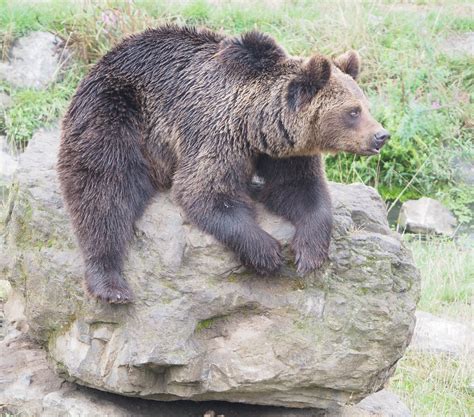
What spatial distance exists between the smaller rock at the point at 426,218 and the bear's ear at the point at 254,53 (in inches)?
229

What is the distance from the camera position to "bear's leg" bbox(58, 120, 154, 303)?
5.70 meters

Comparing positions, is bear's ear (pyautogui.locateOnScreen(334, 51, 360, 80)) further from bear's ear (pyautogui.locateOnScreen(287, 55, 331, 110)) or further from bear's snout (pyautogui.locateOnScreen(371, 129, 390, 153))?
bear's snout (pyautogui.locateOnScreen(371, 129, 390, 153))

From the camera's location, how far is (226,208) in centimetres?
577

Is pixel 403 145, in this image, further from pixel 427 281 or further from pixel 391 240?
pixel 391 240

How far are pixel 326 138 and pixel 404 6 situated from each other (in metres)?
10.1

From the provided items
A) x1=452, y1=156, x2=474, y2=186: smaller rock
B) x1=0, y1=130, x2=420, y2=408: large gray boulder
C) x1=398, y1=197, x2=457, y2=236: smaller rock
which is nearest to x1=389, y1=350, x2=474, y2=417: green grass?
x1=0, y1=130, x2=420, y2=408: large gray boulder

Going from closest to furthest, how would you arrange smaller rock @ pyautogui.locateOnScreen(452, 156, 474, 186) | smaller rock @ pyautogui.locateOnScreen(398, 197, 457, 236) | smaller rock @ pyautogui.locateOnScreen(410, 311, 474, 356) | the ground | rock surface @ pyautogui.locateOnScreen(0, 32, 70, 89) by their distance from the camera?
smaller rock @ pyautogui.locateOnScreen(410, 311, 474, 356)
smaller rock @ pyautogui.locateOnScreen(398, 197, 457, 236)
the ground
smaller rock @ pyautogui.locateOnScreen(452, 156, 474, 186)
rock surface @ pyautogui.locateOnScreen(0, 32, 70, 89)

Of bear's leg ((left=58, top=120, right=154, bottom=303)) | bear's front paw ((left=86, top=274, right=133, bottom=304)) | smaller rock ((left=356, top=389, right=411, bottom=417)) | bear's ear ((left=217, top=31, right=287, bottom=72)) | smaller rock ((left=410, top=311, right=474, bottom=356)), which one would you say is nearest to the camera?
bear's front paw ((left=86, top=274, right=133, bottom=304))

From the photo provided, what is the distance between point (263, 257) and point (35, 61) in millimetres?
8988

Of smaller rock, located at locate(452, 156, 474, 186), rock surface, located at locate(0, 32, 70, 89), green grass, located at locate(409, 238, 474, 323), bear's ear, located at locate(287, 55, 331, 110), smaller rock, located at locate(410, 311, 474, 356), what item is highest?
bear's ear, located at locate(287, 55, 331, 110)

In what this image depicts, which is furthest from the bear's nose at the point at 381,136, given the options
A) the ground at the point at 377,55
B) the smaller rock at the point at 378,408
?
the ground at the point at 377,55

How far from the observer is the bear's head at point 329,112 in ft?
19.4

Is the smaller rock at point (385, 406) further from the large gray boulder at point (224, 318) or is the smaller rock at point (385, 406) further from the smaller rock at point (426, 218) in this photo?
the smaller rock at point (426, 218)

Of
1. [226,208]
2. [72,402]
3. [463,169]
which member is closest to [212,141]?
[226,208]
